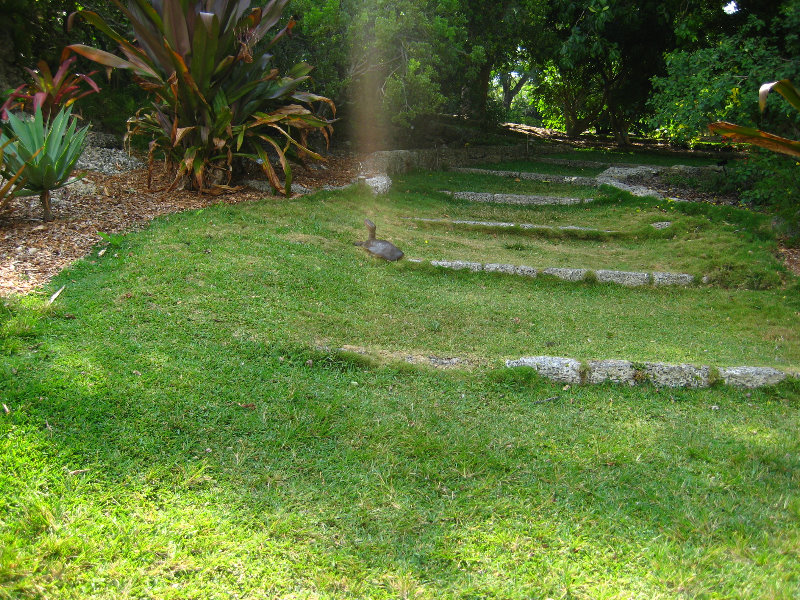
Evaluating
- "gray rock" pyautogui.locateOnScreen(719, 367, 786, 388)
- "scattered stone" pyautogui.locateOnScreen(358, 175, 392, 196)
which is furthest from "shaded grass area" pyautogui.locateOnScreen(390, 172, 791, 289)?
"gray rock" pyautogui.locateOnScreen(719, 367, 786, 388)

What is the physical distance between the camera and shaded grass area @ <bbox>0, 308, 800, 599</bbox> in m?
2.03

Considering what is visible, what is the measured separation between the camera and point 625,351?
4.05m

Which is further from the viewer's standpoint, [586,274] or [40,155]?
[586,274]

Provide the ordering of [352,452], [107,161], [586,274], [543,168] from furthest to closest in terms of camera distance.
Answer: [543,168]
[107,161]
[586,274]
[352,452]

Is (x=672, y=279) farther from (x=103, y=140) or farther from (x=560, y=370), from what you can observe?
(x=103, y=140)

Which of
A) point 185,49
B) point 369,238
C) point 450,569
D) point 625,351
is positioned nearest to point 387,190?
point 369,238

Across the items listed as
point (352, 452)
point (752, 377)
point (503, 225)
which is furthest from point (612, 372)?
point (503, 225)

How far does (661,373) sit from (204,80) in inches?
209

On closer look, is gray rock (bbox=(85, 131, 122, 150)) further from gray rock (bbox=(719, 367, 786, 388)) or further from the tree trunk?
gray rock (bbox=(719, 367, 786, 388))

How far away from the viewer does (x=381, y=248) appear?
220 inches

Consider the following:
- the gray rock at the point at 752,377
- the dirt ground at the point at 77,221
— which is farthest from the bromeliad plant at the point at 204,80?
the gray rock at the point at 752,377

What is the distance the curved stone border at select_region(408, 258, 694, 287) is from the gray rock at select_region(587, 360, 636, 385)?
7.05 feet

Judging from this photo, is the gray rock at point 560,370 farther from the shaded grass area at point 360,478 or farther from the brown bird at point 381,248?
the brown bird at point 381,248

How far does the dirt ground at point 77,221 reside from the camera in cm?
Answer: 412
